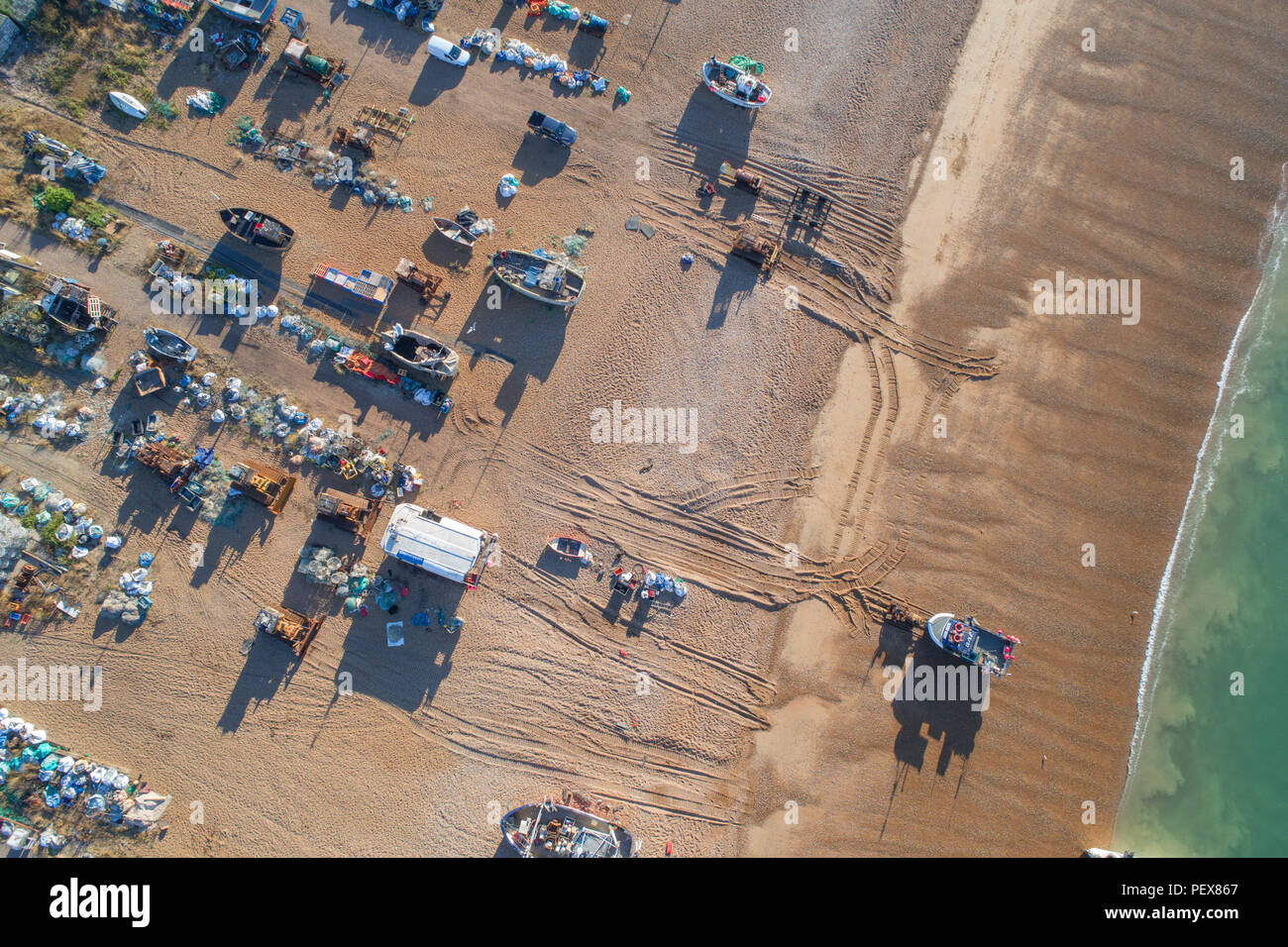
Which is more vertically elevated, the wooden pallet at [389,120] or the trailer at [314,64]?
the trailer at [314,64]

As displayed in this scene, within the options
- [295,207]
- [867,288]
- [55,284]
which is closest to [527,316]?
[295,207]

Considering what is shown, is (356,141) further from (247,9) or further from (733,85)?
(733,85)

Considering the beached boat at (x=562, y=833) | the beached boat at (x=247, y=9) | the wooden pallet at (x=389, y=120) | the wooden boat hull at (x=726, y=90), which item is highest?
the wooden boat hull at (x=726, y=90)

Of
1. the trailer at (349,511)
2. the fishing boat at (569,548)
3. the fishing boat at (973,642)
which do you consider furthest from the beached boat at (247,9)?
the fishing boat at (973,642)

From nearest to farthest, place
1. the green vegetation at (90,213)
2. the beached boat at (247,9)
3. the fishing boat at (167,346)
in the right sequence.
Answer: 1. the fishing boat at (167,346)
2. the green vegetation at (90,213)
3. the beached boat at (247,9)

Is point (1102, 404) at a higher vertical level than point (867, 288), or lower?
lower

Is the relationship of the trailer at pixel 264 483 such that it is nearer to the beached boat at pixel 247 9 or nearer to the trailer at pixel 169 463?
the trailer at pixel 169 463

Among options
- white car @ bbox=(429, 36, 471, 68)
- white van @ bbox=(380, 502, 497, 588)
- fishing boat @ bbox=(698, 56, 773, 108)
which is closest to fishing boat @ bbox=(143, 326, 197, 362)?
white van @ bbox=(380, 502, 497, 588)
